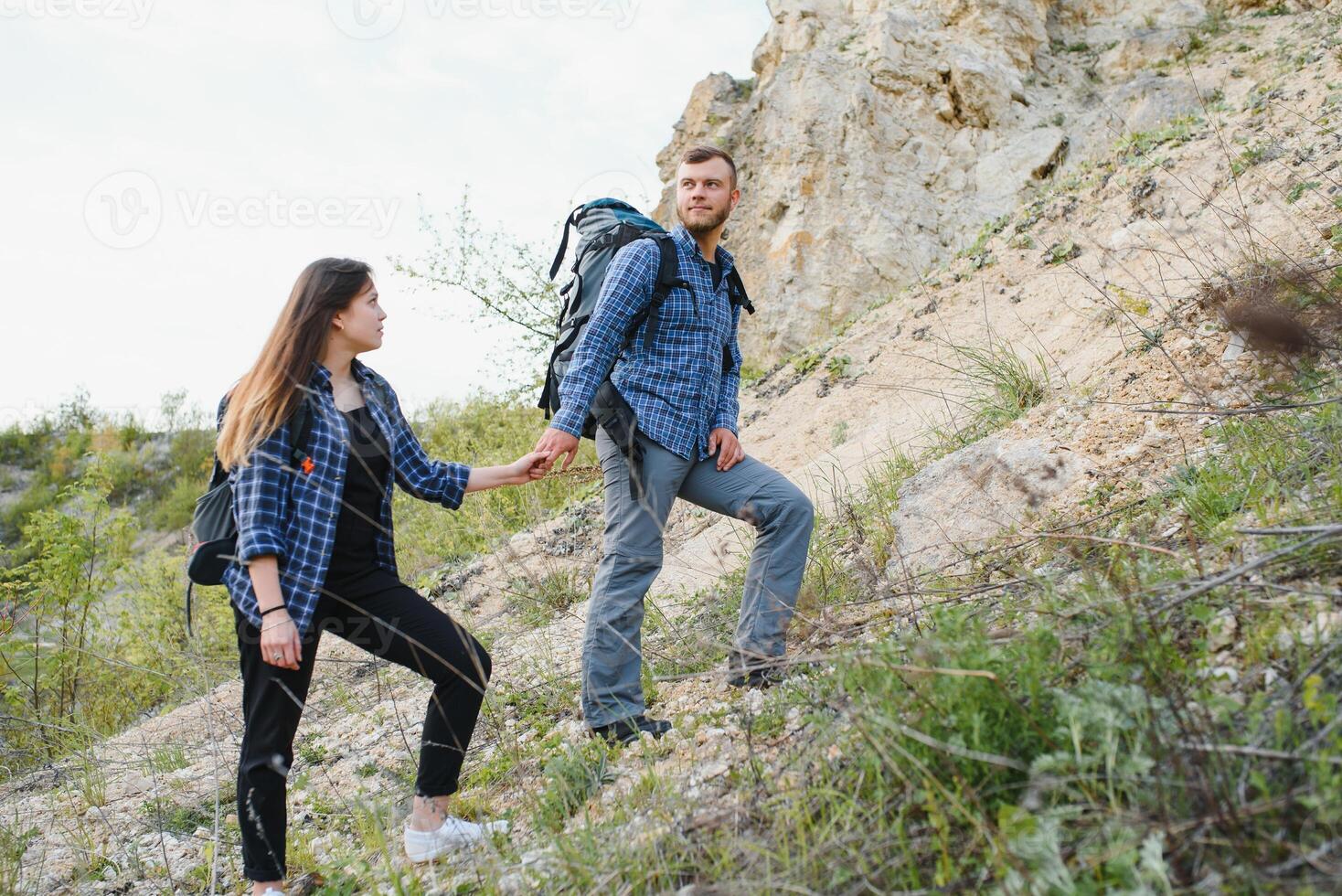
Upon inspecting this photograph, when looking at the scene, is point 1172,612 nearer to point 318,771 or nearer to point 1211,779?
point 1211,779

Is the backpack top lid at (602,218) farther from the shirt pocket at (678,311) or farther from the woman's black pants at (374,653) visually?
the woman's black pants at (374,653)

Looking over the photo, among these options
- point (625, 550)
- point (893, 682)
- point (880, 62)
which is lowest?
point (893, 682)

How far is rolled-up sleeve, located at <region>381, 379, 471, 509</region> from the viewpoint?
305 centimetres

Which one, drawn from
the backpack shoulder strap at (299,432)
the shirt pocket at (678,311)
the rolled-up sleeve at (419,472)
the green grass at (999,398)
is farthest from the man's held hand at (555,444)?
the green grass at (999,398)

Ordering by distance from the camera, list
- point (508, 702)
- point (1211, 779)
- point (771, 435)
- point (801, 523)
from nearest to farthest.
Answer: point (1211, 779), point (801, 523), point (508, 702), point (771, 435)

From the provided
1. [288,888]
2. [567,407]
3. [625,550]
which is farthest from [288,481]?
[288,888]

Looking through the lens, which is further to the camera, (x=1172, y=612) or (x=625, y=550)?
(x=625, y=550)

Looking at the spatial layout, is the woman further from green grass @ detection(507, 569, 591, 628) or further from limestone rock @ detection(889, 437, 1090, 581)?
green grass @ detection(507, 569, 591, 628)

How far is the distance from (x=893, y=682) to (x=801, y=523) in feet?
4.03

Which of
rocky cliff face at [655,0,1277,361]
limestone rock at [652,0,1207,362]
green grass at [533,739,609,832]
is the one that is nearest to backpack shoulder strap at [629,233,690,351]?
green grass at [533,739,609,832]

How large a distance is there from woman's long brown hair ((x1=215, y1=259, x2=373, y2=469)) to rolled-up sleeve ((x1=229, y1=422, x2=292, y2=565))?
32 mm

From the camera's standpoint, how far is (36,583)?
714 centimetres

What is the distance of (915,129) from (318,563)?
1197 cm

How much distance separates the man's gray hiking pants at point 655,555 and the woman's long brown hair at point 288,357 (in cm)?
104
